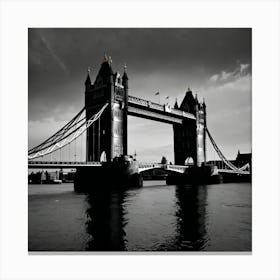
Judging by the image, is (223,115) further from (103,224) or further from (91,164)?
(91,164)

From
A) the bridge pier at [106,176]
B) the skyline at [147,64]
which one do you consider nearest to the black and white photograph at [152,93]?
the skyline at [147,64]

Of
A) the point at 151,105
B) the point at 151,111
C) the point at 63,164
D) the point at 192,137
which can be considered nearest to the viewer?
the point at 63,164

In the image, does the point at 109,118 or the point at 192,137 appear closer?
the point at 109,118

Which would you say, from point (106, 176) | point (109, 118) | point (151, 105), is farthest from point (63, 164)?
point (151, 105)

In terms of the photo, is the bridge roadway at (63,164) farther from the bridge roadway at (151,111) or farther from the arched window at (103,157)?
the bridge roadway at (151,111)

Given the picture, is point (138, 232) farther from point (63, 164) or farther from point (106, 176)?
point (106, 176)
